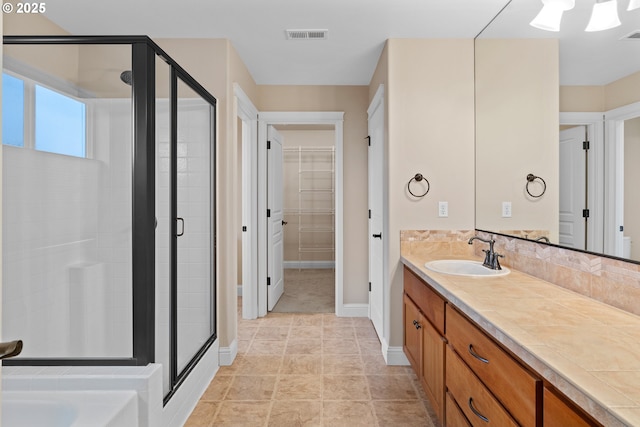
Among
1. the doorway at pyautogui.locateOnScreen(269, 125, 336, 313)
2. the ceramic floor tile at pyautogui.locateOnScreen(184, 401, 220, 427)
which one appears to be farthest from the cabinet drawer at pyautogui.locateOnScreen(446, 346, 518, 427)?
the doorway at pyautogui.locateOnScreen(269, 125, 336, 313)

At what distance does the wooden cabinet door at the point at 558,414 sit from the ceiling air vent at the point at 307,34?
8.36ft

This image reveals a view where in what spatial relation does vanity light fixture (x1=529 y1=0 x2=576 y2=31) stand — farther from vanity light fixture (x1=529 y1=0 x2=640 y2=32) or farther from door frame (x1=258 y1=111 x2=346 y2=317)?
door frame (x1=258 y1=111 x2=346 y2=317)

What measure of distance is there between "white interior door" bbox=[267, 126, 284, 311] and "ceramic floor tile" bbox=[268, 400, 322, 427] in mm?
1852

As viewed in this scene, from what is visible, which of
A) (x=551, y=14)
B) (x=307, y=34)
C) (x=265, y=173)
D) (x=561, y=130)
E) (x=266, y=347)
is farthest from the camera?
(x=265, y=173)

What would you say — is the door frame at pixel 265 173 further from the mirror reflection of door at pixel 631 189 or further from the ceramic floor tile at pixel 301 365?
the mirror reflection of door at pixel 631 189

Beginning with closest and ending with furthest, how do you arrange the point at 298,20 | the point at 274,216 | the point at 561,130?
the point at 561,130, the point at 298,20, the point at 274,216

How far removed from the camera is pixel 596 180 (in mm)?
1567

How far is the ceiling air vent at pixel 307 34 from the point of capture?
2.70 metres

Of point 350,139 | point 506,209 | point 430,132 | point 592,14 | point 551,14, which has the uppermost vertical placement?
point 551,14

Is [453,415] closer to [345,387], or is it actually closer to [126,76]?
[345,387]

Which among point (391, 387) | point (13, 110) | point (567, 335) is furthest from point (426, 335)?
point (13, 110)

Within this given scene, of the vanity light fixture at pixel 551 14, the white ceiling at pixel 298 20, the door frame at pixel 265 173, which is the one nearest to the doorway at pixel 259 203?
the door frame at pixel 265 173

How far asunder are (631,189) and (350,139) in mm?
2717

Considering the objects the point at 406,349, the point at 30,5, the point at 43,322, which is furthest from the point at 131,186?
the point at 406,349
